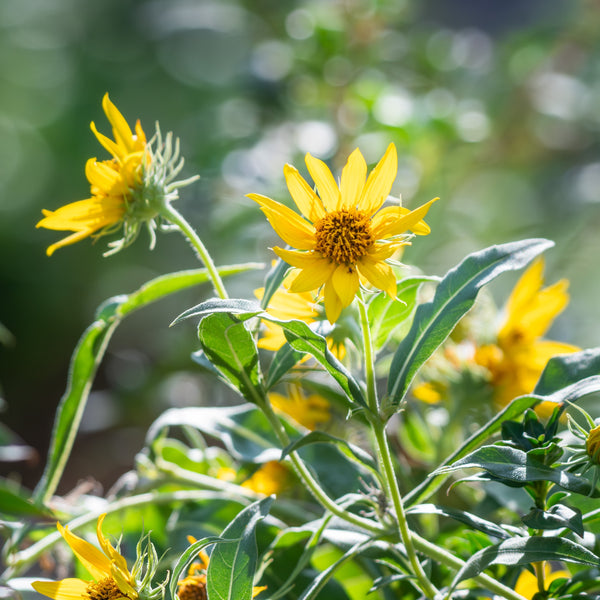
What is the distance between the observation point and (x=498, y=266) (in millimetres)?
332

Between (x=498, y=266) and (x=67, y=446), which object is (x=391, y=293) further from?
(x=67, y=446)

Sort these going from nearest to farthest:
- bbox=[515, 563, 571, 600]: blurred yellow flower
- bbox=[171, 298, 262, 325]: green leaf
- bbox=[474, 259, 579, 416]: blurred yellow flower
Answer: bbox=[171, 298, 262, 325]: green leaf < bbox=[515, 563, 571, 600]: blurred yellow flower < bbox=[474, 259, 579, 416]: blurred yellow flower

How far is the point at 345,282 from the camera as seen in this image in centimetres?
33

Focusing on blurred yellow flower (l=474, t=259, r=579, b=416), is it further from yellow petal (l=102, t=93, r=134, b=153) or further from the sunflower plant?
yellow petal (l=102, t=93, r=134, b=153)

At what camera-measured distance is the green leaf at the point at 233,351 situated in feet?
1.07

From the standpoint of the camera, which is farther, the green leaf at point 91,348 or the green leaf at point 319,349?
the green leaf at point 91,348

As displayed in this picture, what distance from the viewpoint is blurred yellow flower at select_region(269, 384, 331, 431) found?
53cm

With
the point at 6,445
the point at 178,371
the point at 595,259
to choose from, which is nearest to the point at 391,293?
the point at 6,445

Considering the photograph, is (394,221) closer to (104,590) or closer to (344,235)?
(344,235)

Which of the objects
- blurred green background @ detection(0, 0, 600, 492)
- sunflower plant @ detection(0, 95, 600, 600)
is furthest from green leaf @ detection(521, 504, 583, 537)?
blurred green background @ detection(0, 0, 600, 492)

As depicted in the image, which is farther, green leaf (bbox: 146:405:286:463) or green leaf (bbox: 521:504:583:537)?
green leaf (bbox: 146:405:286:463)

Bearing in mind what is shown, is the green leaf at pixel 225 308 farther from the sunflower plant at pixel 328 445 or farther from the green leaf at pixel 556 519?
the green leaf at pixel 556 519

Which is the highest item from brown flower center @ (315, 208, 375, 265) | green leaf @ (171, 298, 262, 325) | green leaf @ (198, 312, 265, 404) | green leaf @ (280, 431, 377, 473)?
brown flower center @ (315, 208, 375, 265)

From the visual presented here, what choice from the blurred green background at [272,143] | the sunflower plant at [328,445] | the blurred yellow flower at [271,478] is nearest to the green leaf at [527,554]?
the sunflower plant at [328,445]
